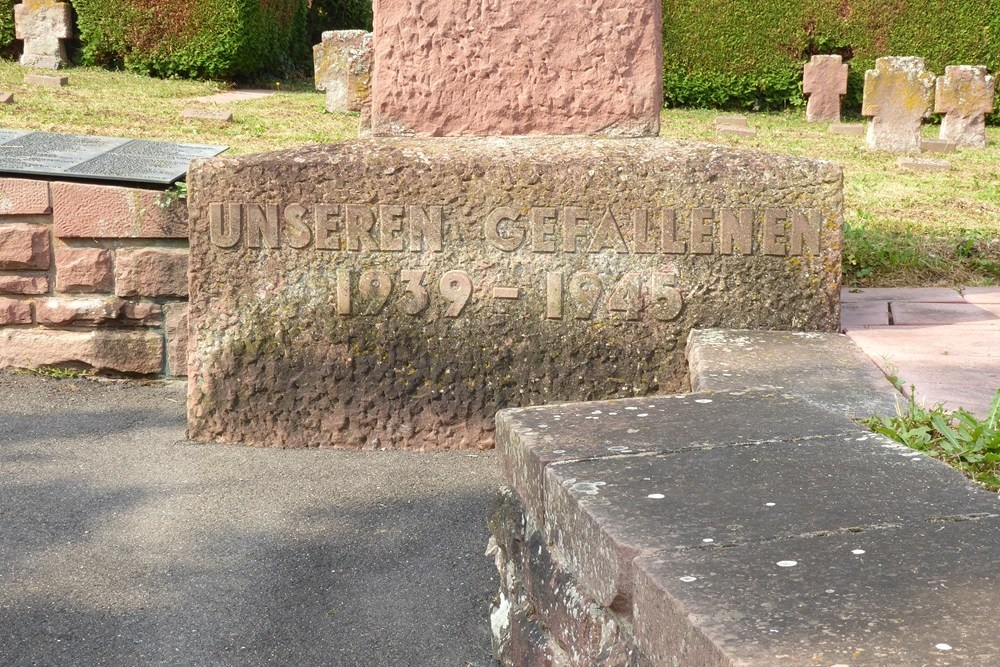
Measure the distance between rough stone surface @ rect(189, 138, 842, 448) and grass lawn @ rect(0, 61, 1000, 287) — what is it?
4.57 ft

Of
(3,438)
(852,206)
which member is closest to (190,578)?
(3,438)

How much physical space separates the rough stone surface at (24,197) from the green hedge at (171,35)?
8.26 metres

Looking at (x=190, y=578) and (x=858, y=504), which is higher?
(x=858, y=504)

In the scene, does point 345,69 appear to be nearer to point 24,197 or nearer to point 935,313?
point 24,197

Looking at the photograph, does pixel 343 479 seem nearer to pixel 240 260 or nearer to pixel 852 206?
pixel 240 260

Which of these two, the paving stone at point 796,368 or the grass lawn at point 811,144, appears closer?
the paving stone at point 796,368

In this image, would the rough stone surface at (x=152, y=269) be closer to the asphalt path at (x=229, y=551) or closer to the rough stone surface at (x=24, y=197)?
the rough stone surface at (x=24, y=197)

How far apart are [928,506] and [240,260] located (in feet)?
6.52

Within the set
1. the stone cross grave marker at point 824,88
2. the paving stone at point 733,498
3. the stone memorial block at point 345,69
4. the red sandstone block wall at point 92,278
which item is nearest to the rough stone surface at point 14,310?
the red sandstone block wall at point 92,278

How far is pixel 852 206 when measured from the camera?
5918mm

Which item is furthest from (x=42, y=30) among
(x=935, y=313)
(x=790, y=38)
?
(x=935, y=313)

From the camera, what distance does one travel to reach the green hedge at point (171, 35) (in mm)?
11297

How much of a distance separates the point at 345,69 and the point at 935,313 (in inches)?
278

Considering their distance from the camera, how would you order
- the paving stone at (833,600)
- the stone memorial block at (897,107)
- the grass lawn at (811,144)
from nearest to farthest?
the paving stone at (833,600)
the grass lawn at (811,144)
the stone memorial block at (897,107)
